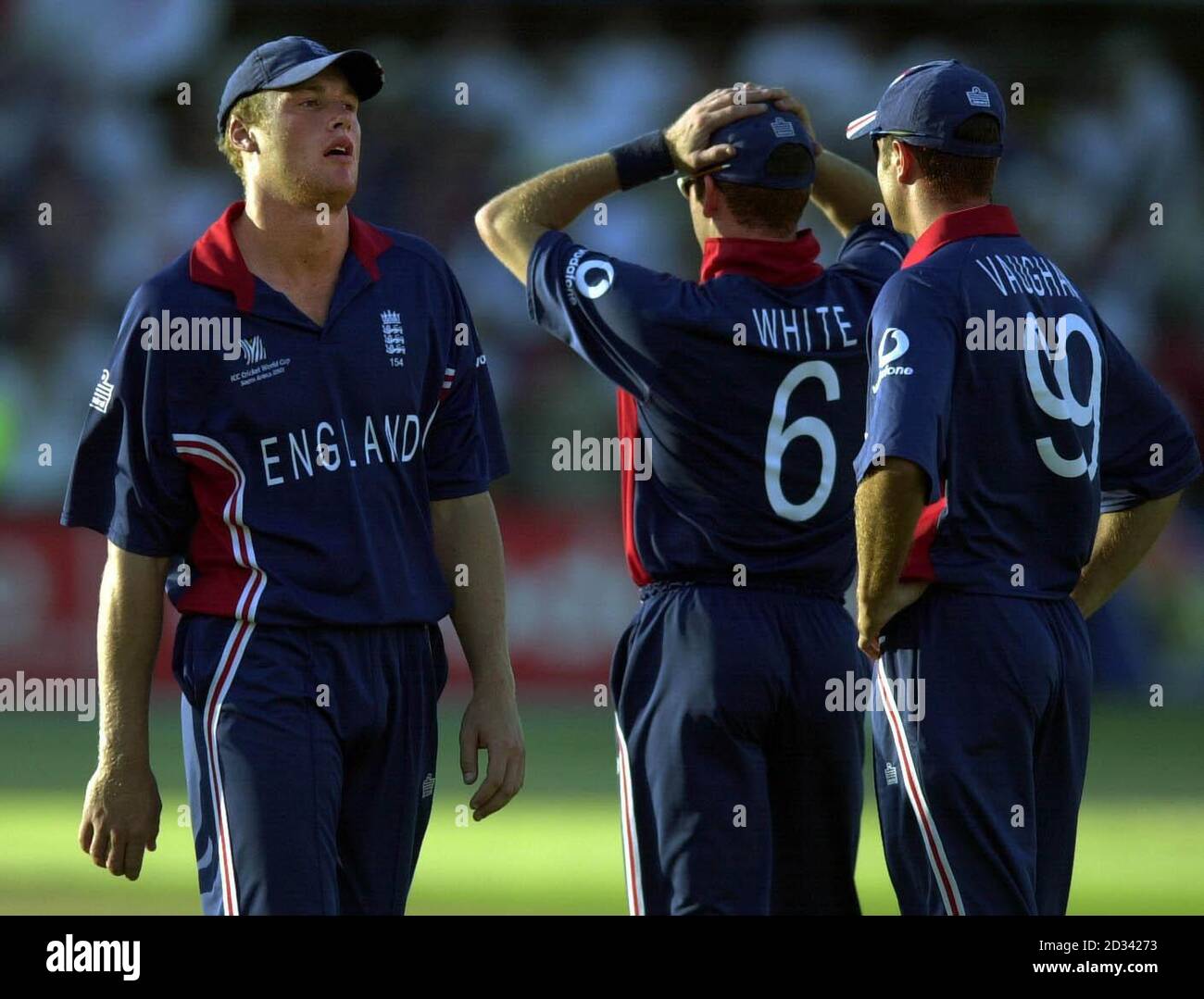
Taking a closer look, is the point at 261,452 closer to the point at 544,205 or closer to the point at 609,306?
the point at 609,306

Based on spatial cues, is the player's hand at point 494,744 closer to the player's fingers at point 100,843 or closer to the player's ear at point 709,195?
the player's fingers at point 100,843

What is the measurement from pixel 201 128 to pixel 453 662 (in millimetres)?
5569

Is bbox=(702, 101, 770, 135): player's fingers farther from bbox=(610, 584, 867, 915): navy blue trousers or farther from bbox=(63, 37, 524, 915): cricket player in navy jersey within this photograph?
bbox=(610, 584, 867, 915): navy blue trousers

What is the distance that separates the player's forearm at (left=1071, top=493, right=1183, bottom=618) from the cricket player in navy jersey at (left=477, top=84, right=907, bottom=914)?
1.82 ft

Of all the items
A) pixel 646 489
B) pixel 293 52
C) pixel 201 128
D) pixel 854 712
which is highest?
pixel 201 128

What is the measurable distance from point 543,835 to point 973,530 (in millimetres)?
5083

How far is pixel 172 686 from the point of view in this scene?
43.8 ft

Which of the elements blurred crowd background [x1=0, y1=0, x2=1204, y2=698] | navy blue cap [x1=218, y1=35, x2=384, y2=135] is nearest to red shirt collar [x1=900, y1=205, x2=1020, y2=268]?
navy blue cap [x1=218, y1=35, x2=384, y2=135]

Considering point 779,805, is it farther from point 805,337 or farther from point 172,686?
point 172,686

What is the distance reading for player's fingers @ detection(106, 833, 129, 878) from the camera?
12.0 feet

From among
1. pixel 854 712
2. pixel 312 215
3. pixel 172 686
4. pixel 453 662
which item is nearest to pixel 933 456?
pixel 854 712

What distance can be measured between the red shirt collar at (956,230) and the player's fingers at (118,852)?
198 centimetres

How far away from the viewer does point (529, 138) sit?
1531 centimetres

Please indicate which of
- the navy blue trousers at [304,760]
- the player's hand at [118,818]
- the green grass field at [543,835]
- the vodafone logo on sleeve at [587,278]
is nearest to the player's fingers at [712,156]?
the vodafone logo on sleeve at [587,278]
